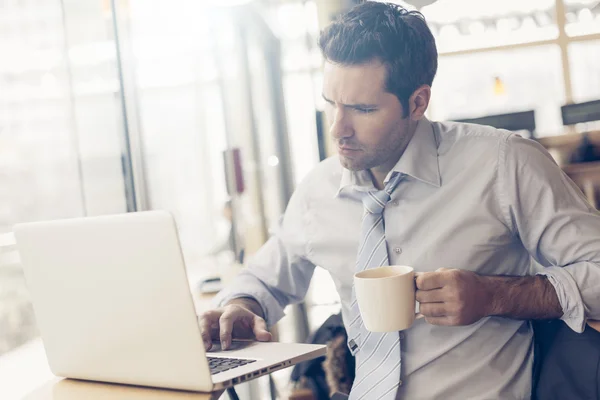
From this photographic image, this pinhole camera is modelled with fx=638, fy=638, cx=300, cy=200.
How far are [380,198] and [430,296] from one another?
0.34 meters

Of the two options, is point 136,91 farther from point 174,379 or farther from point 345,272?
point 174,379

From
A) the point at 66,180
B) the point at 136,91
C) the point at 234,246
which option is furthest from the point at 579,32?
the point at 66,180

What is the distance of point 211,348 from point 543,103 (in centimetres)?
698

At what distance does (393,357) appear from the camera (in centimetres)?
128

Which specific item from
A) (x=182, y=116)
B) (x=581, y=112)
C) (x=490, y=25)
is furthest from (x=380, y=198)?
Answer: (x=490, y=25)

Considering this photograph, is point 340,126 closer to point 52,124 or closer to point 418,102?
point 418,102

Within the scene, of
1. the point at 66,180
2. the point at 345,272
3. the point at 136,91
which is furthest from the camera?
the point at 136,91

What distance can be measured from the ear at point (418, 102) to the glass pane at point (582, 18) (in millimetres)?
6813

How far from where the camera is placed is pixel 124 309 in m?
0.93

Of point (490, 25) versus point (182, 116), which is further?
point (490, 25)

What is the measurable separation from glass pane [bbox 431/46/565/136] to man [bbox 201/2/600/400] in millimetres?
6018

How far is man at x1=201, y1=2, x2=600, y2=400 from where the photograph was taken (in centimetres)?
122

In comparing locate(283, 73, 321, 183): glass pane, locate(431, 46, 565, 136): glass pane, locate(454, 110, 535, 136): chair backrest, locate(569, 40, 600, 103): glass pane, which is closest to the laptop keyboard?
locate(454, 110, 535, 136): chair backrest

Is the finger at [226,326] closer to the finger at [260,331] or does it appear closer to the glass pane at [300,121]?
the finger at [260,331]
